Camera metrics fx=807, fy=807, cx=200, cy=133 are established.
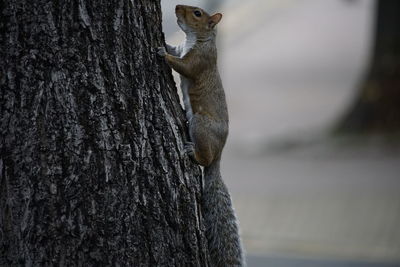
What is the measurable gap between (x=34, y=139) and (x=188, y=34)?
1.67 metres

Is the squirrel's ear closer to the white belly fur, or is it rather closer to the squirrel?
the squirrel

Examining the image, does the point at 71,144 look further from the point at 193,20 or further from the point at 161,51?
the point at 193,20

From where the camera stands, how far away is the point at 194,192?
10.2 ft

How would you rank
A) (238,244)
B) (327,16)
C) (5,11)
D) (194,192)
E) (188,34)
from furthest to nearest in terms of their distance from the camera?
(327,16), (188,34), (238,244), (194,192), (5,11)

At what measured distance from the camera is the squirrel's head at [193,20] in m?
4.31

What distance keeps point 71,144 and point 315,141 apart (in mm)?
9089

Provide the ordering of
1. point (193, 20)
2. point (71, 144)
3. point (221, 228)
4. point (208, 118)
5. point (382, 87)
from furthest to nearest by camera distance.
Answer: point (382, 87) → point (193, 20) → point (208, 118) → point (221, 228) → point (71, 144)

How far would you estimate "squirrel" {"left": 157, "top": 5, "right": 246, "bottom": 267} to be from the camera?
3316 mm

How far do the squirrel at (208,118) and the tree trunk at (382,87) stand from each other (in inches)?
291

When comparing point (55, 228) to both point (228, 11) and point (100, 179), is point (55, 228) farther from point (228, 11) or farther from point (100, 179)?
point (228, 11)

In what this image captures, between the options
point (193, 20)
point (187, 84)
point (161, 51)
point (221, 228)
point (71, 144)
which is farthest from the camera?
point (193, 20)

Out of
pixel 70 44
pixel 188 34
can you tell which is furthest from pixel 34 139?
pixel 188 34

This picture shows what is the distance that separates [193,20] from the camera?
4.31m

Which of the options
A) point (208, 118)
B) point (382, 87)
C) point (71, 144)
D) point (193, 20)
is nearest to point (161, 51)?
point (71, 144)
